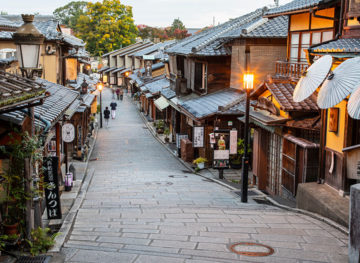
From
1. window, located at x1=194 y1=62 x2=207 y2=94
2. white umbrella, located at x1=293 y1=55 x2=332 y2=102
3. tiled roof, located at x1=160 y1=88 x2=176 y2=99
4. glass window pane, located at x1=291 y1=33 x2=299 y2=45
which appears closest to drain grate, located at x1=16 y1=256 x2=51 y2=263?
white umbrella, located at x1=293 y1=55 x2=332 y2=102

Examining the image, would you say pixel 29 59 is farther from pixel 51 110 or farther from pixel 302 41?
pixel 302 41

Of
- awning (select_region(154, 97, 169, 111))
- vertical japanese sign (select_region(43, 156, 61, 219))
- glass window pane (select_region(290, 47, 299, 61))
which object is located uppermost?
glass window pane (select_region(290, 47, 299, 61))

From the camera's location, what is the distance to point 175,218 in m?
11.7

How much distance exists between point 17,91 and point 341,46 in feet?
27.9

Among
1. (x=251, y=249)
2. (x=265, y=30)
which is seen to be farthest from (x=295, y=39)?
(x=251, y=249)

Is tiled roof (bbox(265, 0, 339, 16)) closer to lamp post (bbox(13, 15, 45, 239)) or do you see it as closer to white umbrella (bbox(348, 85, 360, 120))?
white umbrella (bbox(348, 85, 360, 120))

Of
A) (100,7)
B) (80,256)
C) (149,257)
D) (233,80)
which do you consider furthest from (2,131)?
(100,7)

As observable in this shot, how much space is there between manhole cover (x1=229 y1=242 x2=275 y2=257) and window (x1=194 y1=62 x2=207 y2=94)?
19217 millimetres

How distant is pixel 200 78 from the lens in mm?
28281

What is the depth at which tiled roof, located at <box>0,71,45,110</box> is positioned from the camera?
23.5ft

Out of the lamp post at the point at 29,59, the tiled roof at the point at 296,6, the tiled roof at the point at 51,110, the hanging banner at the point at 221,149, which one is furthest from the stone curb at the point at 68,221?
the tiled roof at the point at 296,6

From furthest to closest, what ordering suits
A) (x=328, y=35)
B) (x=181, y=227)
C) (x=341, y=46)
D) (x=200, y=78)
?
(x=200, y=78) < (x=328, y=35) < (x=341, y=46) < (x=181, y=227)

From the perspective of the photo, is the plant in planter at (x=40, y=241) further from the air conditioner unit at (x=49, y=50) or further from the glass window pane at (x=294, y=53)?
the air conditioner unit at (x=49, y=50)

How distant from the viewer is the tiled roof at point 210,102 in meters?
22.9
